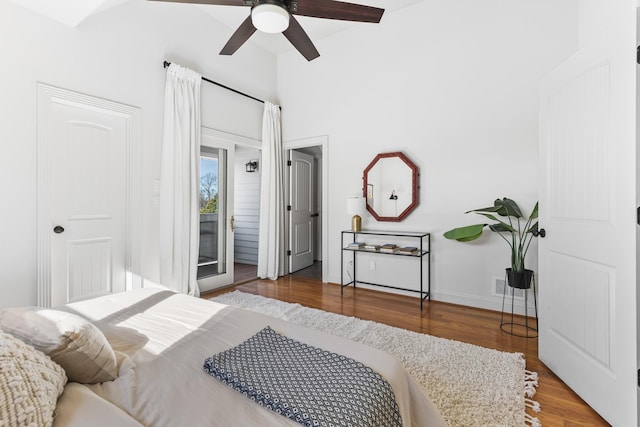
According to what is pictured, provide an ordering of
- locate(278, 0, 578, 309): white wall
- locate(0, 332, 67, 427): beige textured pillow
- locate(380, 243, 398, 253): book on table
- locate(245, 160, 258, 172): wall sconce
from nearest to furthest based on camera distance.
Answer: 1. locate(0, 332, 67, 427): beige textured pillow
2. locate(278, 0, 578, 309): white wall
3. locate(380, 243, 398, 253): book on table
4. locate(245, 160, 258, 172): wall sconce

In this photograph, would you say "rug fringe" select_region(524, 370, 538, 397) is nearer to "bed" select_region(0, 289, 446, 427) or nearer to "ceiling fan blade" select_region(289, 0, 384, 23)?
"bed" select_region(0, 289, 446, 427)

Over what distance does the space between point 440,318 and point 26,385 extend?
3.07m

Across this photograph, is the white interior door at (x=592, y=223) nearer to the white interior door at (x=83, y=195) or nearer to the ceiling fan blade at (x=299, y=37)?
the ceiling fan blade at (x=299, y=37)

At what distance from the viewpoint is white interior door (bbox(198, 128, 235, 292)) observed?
3973mm

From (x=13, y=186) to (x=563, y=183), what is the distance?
157 inches

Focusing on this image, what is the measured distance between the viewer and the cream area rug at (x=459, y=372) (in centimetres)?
163

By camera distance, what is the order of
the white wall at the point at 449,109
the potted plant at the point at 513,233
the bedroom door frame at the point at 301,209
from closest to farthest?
the potted plant at the point at 513,233 < the white wall at the point at 449,109 < the bedroom door frame at the point at 301,209

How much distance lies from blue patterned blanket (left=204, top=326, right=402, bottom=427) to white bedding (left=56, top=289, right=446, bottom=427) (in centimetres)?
4

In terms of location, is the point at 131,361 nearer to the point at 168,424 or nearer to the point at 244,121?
the point at 168,424

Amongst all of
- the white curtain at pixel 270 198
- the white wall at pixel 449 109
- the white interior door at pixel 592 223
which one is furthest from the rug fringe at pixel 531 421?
the white curtain at pixel 270 198

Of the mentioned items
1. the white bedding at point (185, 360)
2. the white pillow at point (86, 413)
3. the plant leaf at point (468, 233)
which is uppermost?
the plant leaf at point (468, 233)

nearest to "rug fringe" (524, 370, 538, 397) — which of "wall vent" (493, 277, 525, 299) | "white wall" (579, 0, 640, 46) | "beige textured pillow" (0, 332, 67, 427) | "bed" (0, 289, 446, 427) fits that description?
"bed" (0, 289, 446, 427)

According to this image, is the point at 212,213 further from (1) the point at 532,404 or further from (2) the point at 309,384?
(1) the point at 532,404

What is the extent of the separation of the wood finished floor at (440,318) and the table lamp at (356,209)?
87cm
